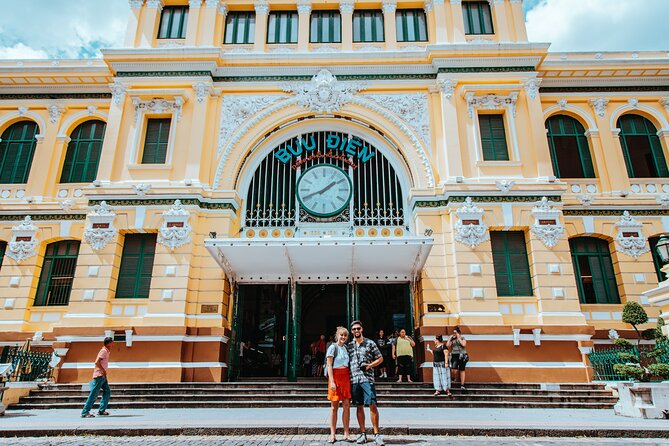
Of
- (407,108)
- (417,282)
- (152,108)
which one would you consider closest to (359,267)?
(417,282)

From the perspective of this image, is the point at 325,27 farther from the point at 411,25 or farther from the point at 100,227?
the point at 100,227

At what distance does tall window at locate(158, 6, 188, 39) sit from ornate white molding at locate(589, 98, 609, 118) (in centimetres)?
1662

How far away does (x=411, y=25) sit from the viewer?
735 inches

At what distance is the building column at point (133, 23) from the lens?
17812 mm

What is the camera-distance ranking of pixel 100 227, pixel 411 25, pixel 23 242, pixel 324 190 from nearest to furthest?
pixel 100 227, pixel 23 242, pixel 324 190, pixel 411 25

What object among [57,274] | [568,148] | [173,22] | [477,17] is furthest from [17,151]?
[568,148]

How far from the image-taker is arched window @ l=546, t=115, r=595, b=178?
57.3 feet

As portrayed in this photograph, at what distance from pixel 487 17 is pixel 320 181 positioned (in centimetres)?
980

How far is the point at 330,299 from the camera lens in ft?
80.7

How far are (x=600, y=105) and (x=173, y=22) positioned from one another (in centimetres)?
1761

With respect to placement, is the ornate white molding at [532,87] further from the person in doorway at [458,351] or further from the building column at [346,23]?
the person in doorway at [458,351]

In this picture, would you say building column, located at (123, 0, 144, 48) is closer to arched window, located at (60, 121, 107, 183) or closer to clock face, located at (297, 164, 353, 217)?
arched window, located at (60, 121, 107, 183)

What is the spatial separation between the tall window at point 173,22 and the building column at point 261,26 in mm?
2908

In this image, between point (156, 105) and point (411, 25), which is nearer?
point (156, 105)
